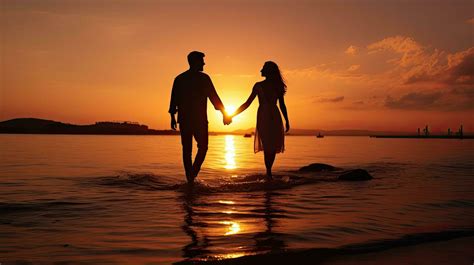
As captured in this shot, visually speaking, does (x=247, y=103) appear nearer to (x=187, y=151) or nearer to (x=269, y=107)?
(x=269, y=107)

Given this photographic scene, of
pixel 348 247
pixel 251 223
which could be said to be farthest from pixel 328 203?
pixel 348 247

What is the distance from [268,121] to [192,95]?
2406 mm

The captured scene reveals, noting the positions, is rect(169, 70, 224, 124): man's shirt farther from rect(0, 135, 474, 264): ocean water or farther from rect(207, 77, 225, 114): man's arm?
rect(0, 135, 474, 264): ocean water

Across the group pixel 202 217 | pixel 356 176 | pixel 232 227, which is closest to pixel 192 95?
pixel 202 217

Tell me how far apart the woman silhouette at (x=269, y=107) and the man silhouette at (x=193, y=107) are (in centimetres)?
141

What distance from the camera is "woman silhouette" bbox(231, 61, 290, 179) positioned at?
35.3 ft

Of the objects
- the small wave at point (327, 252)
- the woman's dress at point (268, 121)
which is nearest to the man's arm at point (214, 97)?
the woman's dress at point (268, 121)

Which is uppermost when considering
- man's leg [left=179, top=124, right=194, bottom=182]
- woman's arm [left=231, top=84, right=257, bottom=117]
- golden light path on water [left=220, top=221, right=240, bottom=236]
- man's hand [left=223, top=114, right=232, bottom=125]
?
woman's arm [left=231, top=84, right=257, bottom=117]

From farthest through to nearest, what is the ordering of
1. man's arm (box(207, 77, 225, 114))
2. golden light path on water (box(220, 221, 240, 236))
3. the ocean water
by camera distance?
1. man's arm (box(207, 77, 225, 114))
2. golden light path on water (box(220, 221, 240, 236))
3. the ocean water

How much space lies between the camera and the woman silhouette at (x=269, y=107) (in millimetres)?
10766

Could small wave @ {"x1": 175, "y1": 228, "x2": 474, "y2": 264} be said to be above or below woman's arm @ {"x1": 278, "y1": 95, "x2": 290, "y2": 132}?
below

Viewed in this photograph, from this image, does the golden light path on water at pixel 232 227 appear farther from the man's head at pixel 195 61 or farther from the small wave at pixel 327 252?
the man's head at pixel 195 61

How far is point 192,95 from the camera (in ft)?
31.3

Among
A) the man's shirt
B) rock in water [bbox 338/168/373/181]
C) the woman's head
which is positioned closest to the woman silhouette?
the woman's head
